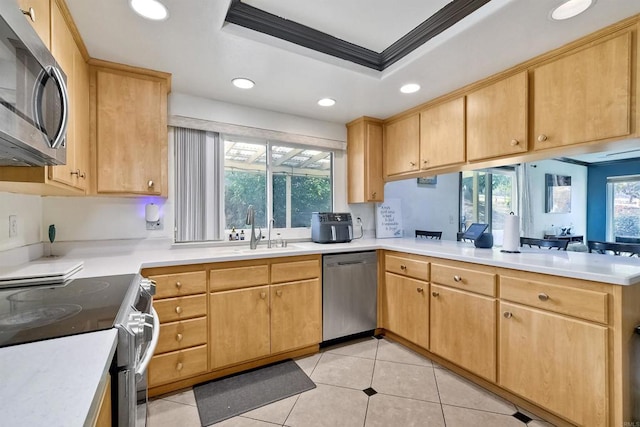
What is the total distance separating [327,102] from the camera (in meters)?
2.66

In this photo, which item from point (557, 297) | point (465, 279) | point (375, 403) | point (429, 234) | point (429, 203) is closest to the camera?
point (557, 297)

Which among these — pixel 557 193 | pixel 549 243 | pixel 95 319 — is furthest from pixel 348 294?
pixel 557 193

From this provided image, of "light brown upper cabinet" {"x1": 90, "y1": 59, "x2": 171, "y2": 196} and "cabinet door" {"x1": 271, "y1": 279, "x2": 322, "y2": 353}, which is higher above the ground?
"light brown upper cabinet" {"x1": 90, "y1": 59, "x2": 171, "y2": 196}

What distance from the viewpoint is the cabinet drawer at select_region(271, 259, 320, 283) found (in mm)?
2295

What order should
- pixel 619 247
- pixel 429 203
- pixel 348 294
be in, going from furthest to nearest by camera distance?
pixel 429 203 → pixel 348 294 → pixel 619 247

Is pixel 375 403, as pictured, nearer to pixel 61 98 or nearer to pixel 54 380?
pixel 54 380

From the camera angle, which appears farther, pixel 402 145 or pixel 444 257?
pixel 402 145

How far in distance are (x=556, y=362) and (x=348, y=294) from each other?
1.46 metres

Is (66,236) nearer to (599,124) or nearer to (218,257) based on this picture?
(218,257)

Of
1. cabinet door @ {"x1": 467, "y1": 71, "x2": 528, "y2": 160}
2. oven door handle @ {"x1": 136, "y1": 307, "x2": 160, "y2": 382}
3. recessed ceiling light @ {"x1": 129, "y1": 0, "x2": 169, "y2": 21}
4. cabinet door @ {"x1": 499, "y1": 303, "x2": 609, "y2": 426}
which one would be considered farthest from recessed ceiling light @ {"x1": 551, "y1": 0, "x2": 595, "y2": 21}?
oven door handle @ {"x1": 136, "y1": 307, "x2": 160, "y2": 382}

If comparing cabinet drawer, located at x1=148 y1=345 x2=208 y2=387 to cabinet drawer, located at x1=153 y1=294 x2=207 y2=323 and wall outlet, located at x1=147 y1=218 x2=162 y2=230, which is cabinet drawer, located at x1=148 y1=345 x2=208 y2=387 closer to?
cabinet drawer, located at x1=153 y1=294 x2=207 y2=323

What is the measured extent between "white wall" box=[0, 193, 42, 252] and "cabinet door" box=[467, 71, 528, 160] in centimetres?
299

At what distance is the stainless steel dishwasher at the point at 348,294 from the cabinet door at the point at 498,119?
1282mm

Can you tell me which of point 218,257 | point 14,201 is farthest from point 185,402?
point 14,201
